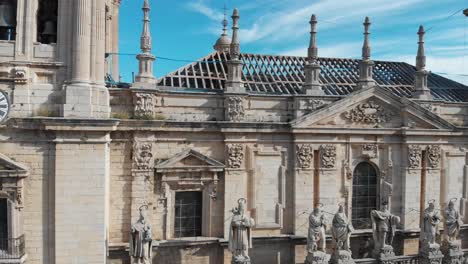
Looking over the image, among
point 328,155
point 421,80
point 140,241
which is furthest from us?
point 421,80

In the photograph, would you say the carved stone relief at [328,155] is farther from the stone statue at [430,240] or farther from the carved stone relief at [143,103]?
the carved stone relief at [143,103]

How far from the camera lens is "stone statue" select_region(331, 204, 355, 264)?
18391mm

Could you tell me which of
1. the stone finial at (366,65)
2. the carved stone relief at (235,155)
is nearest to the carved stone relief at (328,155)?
the stone finial at (366,65)

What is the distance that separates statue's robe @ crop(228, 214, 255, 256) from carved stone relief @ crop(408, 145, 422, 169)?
941 centimetres

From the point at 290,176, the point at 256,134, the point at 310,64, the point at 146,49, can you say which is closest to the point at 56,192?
the point at 146,49

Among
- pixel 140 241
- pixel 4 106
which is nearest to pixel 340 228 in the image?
pixel 140 241

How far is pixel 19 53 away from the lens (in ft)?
51.5

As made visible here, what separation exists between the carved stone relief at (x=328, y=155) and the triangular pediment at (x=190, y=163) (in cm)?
496

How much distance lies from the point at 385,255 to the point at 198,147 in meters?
9.81

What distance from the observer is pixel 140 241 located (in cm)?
1662

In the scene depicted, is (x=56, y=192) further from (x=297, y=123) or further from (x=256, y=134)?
(x=297, y=123)

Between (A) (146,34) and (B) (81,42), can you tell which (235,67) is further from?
(B) (81,42)

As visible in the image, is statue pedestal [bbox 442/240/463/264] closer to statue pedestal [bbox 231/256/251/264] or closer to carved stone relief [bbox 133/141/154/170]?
statue pedestal [bbox 231/256/251/264]

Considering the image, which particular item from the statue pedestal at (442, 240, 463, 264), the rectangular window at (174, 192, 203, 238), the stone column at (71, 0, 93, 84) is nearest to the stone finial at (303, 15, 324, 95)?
the rectangular window at (174, 192, 203, 238)
